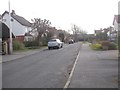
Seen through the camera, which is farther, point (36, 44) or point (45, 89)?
point (36, 44)

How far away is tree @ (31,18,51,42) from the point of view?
222 feet

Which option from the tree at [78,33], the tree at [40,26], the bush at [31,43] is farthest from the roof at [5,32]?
the tree at [78,33]

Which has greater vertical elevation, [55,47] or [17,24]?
[17,24]

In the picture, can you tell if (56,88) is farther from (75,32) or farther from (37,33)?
(75,32)

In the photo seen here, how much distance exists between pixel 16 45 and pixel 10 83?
33946mm

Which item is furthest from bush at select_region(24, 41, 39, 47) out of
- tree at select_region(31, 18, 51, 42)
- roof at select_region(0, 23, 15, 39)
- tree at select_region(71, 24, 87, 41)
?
tree at select_region(71, 24, 87, 41)

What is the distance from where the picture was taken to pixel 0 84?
38.9ft

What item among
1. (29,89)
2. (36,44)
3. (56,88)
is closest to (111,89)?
(56,88)

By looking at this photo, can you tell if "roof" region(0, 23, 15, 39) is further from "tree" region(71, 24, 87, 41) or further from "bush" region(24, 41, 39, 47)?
"tree" region(71, 24, 87, 41)

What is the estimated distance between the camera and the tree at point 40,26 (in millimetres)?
67731

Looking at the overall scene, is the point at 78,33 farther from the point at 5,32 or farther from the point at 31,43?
the point at 5,32

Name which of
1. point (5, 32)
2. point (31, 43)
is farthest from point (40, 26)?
point (5, 32)

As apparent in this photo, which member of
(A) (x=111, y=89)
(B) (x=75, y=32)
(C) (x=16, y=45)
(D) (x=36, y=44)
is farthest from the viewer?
(B) (x=75, y=32)

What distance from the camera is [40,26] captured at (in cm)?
6950
